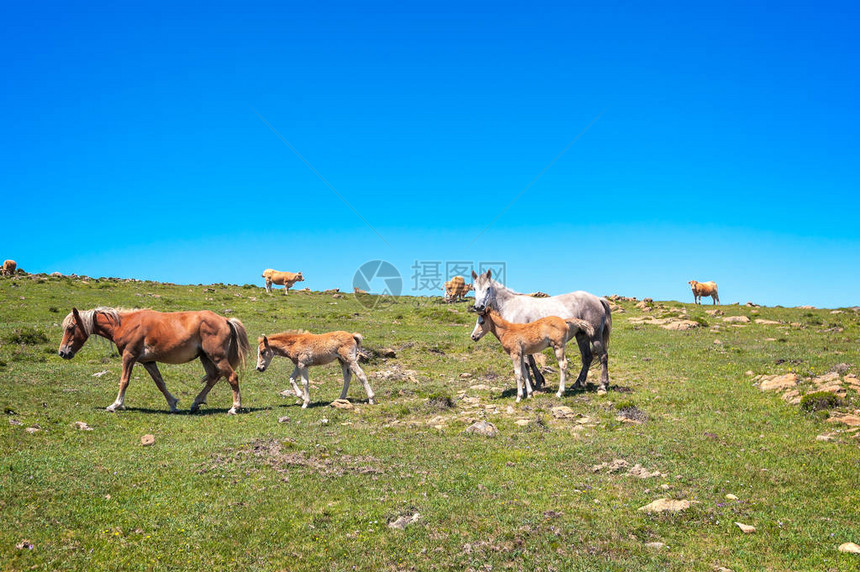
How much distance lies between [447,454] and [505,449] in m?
1.36

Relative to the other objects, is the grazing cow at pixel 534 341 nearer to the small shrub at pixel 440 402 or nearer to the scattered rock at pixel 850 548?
the small shrub at pixel 440 402

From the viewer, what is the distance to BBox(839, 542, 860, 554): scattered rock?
7954 mm

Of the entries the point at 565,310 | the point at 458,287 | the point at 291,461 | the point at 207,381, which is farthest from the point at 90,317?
the point at 458,287

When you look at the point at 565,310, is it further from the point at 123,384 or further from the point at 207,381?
the point at 123,384

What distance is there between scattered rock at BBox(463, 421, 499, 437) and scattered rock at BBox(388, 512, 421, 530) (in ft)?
16.7

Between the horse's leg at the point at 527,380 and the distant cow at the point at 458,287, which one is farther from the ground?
the distant cow at the point at 458,287

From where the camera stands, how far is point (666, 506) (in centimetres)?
967

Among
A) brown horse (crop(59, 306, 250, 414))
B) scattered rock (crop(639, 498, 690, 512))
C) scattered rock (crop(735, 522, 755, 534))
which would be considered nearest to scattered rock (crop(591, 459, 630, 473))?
scattered rock (crop(639, 498, 690, 512))

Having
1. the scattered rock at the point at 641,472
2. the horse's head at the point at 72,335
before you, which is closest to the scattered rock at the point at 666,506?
the scattered rock at the point at 641,472

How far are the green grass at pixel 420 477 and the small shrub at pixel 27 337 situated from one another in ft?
12.6

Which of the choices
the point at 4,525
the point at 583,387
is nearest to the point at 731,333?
the point at 583,387

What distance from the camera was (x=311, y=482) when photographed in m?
11.2

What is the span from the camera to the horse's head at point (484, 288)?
20719 millimetres

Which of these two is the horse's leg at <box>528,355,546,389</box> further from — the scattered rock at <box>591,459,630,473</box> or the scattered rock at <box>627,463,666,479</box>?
the scattered rock at <box>627,463,666,479</box>
